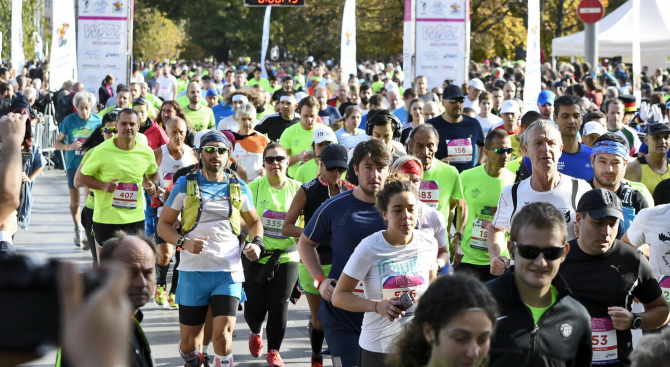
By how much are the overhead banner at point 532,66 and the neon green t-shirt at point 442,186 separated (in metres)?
5.90

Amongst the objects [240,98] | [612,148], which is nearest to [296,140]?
[240,98]

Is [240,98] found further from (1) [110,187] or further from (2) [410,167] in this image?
(2) [410,167]

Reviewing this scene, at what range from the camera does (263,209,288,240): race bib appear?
7207 mm

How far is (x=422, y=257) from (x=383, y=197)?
0.37 meters

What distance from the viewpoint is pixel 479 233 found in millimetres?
6992

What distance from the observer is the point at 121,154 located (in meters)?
8.41

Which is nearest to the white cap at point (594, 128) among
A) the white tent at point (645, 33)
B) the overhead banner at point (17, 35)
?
the overhead banner at point (17, 35)

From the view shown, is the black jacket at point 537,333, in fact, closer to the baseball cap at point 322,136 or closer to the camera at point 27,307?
the camera at point 27,307

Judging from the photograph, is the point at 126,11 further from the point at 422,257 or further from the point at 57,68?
the point at 422,257

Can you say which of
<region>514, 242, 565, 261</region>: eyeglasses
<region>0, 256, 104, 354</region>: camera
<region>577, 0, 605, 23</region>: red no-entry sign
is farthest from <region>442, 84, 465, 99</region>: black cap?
<region>577, 0, 605, 23</region>: red no-entry sign

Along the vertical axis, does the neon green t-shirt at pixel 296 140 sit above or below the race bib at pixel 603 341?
above

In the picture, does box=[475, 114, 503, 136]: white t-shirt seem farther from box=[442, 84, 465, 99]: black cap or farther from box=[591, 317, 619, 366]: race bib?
box=[591, 317, 619, 366]: race bib

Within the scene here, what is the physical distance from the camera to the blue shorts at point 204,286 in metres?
6.28

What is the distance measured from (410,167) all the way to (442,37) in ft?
41.1
